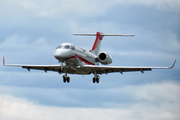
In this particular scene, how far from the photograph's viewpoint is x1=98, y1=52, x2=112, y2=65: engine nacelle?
53088 millimetres

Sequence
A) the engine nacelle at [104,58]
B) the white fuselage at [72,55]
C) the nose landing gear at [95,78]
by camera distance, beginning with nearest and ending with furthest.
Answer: the white fuselage at [72,55], the nose landing gear at [95,78], the engine nacelle at [104,58]

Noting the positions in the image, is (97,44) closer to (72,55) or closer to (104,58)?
(104,58)

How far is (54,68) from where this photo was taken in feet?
173

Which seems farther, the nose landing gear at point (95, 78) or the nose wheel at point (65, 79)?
the nose landing gear at point (95, 78)

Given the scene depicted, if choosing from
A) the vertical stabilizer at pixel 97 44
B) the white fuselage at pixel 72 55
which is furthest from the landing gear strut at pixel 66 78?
the vertical stabilizer at pixel 97 44

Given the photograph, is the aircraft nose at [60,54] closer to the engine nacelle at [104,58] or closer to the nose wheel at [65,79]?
the nose wheel at [65,79]

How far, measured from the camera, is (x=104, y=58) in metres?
53.2

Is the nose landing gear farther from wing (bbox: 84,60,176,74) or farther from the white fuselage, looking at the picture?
the white fuselage

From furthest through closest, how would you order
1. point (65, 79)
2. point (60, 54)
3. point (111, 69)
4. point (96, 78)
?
point (96, 78)
point (111, 69)
point (65, 79)
point (60, 54)

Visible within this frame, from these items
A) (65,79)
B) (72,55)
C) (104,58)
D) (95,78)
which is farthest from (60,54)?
(104,58)

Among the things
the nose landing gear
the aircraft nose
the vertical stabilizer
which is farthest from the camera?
the vertical stabilizer

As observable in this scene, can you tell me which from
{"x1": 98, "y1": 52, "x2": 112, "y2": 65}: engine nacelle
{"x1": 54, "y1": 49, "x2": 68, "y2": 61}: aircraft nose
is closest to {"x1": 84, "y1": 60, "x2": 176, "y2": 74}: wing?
{"x1": 98, "y1": 52, "x2": 112, "y2": 65}: engine nacelle

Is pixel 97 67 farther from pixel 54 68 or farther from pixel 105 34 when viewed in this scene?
pixel 105 34

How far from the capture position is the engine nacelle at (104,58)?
53088mm
